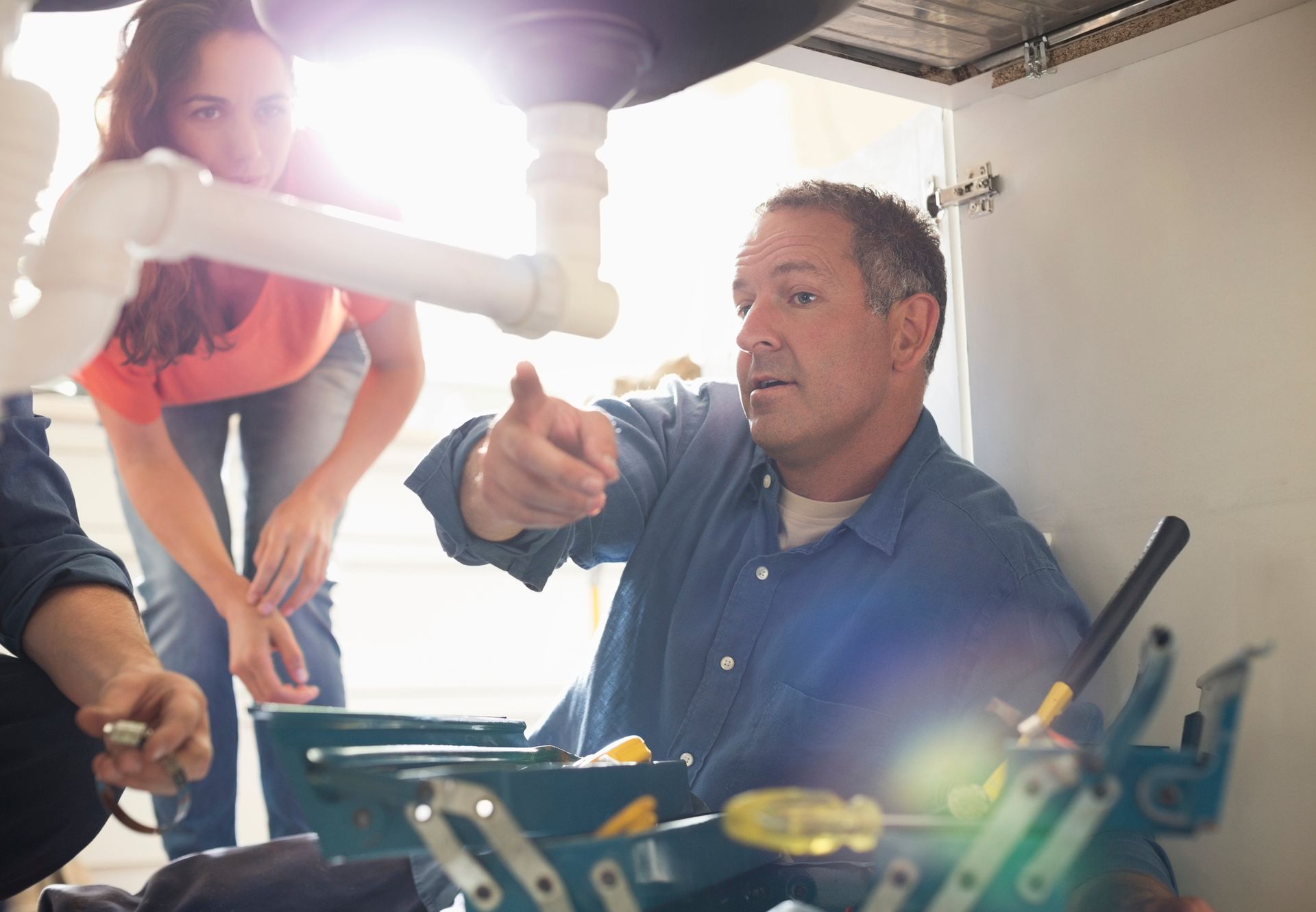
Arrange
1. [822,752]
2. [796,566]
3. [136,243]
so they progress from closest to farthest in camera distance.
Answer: [136,243] < [822,752] < [796,566]

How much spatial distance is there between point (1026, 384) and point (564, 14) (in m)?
0.75

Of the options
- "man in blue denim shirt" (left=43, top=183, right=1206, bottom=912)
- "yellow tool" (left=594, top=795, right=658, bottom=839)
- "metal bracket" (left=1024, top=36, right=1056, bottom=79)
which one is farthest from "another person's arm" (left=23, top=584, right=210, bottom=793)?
"metal bracket" (left=1024, top=36, right=1056, bottom=79)

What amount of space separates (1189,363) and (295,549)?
0.95 meters

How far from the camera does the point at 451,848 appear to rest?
1.34 ft

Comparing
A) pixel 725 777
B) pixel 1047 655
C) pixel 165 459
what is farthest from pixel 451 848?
pixel 165 459

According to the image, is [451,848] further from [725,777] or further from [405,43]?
[725,777]

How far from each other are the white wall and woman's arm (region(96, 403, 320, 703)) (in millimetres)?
803

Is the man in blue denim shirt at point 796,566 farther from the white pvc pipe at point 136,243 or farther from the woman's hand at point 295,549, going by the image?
the woman's hand at point 295,549

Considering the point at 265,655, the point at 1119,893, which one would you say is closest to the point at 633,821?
the point at 1119,893

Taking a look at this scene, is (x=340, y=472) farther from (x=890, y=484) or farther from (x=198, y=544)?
(x=890, y=484)

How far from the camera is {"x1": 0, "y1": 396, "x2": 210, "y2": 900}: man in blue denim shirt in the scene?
0.76m

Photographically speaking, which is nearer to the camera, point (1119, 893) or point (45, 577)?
point (1119, 893)

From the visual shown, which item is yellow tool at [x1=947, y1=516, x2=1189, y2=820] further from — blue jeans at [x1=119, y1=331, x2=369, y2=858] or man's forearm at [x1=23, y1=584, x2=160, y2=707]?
blue jeans at [x1=119, y1=331, x2=369, y2=858]

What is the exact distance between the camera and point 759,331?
40.8 inches
